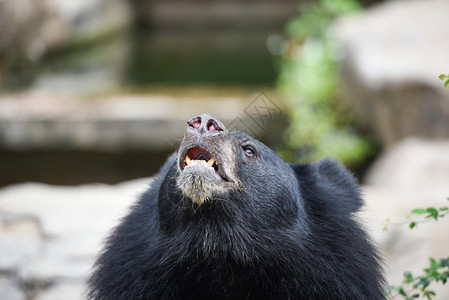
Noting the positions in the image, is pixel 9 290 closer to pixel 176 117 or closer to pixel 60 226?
pixel 60 226

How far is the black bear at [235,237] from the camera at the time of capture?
7.07 ft

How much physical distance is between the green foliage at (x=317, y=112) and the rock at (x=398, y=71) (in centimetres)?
31

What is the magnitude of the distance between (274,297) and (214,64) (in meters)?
10.3

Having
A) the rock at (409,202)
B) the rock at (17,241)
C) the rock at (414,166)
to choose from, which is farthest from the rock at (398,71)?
the rock at (17,241)

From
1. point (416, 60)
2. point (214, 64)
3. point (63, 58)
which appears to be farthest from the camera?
point (214, 64)

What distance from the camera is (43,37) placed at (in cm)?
956

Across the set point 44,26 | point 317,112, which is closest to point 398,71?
point 317,112

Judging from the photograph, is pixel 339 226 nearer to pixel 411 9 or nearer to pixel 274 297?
pixel 274 297

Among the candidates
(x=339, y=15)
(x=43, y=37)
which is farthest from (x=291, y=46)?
(x=43, y=37)

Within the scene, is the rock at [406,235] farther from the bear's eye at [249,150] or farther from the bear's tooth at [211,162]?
the bear's tooth at [211,162]

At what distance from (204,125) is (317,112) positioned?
5.59 metres

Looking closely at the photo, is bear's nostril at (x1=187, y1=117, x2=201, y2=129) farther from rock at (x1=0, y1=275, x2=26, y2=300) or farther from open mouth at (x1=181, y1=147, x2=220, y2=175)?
rock at (x1=0, y1=275, x2=26, y2=300)

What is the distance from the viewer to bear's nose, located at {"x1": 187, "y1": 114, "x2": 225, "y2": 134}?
2096 millimetres

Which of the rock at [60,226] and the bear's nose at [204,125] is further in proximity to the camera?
the rock at [60,226]
